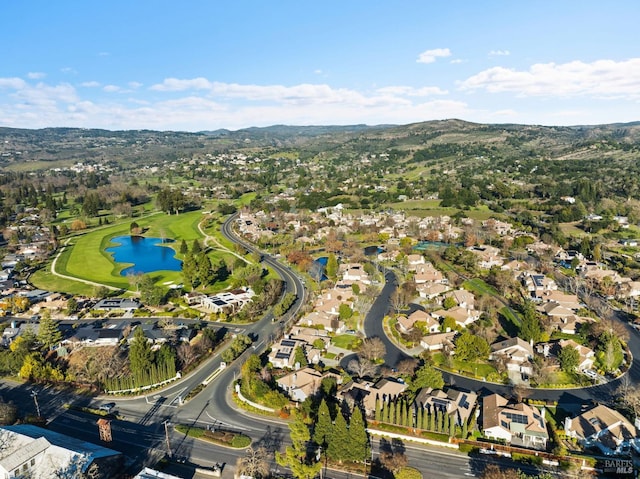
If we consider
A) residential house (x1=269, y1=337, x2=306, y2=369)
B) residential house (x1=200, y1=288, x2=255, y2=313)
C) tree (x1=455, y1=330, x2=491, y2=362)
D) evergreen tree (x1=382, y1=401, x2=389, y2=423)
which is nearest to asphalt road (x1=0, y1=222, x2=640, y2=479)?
evergreen tree (x1=382, y1=401, x2=389, y2=423)

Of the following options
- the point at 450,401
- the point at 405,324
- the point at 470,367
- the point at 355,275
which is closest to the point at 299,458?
the point at 450,401

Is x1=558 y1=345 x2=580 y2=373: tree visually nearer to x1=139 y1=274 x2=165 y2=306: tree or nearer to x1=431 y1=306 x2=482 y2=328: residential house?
x1=431 y1=306 x2=482 y2=328: residential house

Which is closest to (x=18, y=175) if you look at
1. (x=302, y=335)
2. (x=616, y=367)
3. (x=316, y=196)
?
(x=316, y=196)

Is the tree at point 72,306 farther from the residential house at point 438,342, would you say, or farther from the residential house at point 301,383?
the residential house at point 438,342

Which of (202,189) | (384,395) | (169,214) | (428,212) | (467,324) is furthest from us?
(202,189)

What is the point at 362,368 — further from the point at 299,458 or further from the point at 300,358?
the point at 299,458

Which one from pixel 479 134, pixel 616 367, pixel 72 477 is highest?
pixel 479 134

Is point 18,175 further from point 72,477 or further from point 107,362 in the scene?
point 72,477
